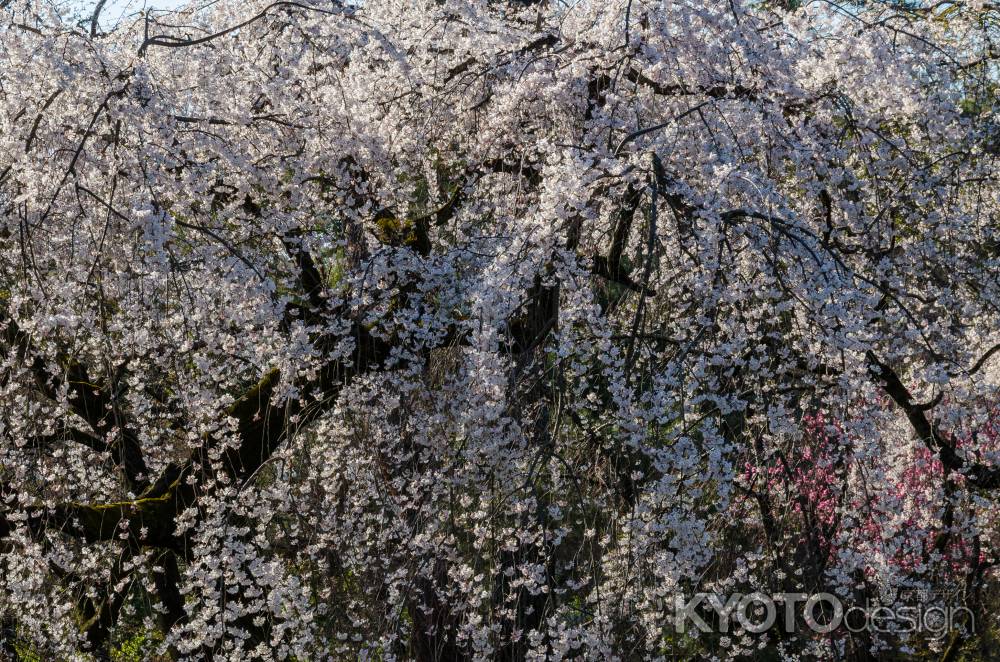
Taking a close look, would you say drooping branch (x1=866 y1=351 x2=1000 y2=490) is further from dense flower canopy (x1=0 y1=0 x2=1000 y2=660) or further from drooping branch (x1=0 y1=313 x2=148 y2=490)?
drooping branch (x1=0 y1=313 x2=148 y2=490)

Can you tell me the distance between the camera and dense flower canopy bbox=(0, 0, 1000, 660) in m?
3.28

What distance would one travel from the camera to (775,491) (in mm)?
4574

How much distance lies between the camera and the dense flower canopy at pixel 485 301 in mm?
3275

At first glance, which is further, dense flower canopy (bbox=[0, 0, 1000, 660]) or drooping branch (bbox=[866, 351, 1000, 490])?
drooping branch (bbox=[866, 351, 1000, 490])

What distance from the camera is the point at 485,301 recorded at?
327 centimetres

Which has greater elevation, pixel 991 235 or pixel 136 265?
pixel 991 235

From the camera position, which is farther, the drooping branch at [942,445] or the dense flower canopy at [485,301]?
the drooping branch at [942,445]

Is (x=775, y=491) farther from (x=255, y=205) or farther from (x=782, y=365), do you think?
(x=255, y=205)

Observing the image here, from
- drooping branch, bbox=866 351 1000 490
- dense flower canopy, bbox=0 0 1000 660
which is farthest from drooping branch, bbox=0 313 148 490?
drooping branch, bbox=866 351 1000 490

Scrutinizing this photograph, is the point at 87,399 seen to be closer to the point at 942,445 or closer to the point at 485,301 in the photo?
the point at 485,301

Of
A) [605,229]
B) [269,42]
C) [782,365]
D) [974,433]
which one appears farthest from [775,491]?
[269,42]

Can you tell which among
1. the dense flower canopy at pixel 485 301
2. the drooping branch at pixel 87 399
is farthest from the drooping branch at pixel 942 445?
the drooping branch at pixel 87 399

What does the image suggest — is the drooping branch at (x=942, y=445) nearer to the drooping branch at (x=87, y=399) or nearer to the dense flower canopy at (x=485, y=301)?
the dense flower canopy at (x=485, y=301)

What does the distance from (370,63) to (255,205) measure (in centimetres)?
107
